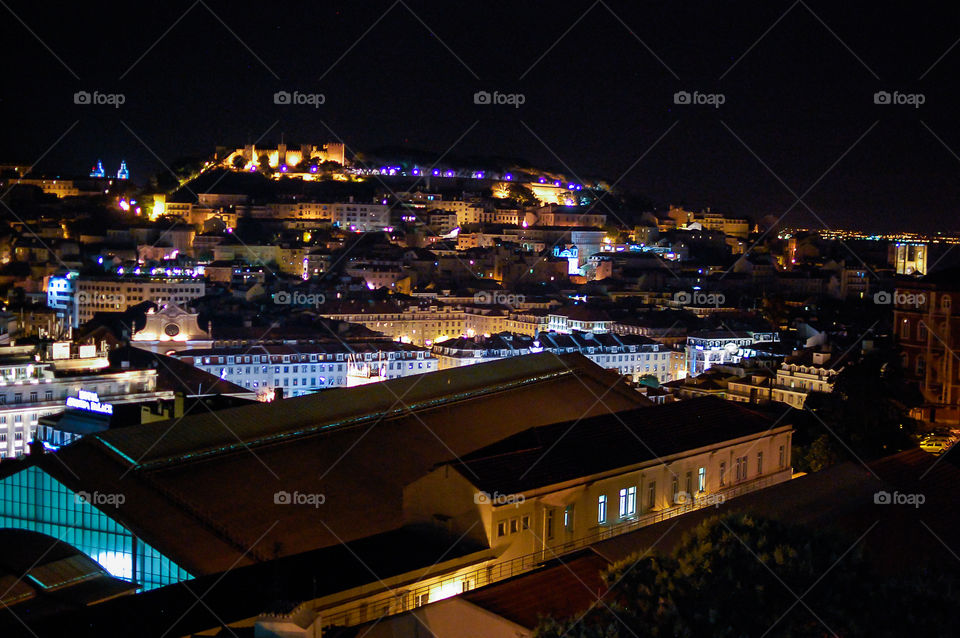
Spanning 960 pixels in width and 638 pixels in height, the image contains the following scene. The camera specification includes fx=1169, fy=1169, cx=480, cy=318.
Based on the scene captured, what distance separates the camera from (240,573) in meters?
6.35

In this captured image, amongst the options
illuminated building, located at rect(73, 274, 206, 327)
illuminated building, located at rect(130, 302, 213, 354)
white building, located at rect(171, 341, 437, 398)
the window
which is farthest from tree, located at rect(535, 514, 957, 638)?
illuminated building, located at rect(73, 274, 206, 327)

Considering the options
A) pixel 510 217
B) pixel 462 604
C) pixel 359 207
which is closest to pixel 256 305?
pixel 359 207

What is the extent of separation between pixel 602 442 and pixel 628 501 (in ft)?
1.66

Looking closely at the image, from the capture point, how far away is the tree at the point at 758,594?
469cm

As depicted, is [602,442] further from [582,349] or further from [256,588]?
[582,349]

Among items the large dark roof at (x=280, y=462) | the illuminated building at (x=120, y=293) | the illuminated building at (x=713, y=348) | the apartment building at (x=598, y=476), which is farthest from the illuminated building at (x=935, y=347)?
the illuminated building at (x=120, y=293)

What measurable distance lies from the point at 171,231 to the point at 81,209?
19.5ft

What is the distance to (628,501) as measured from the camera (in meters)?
8.14

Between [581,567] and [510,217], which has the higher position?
[510,217]

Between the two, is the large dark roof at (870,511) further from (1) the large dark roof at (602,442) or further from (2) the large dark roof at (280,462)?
(2) the large dark roof at (280,462)

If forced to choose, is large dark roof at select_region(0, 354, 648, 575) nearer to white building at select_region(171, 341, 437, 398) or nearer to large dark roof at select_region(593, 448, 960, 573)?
large dark roof at select_region(593, 448, 960, 573)

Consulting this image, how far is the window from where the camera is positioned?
26.5 ft

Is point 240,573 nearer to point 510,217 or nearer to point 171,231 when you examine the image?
point 171,231

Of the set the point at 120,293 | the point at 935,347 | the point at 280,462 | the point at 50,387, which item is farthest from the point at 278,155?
the point at 280,462
